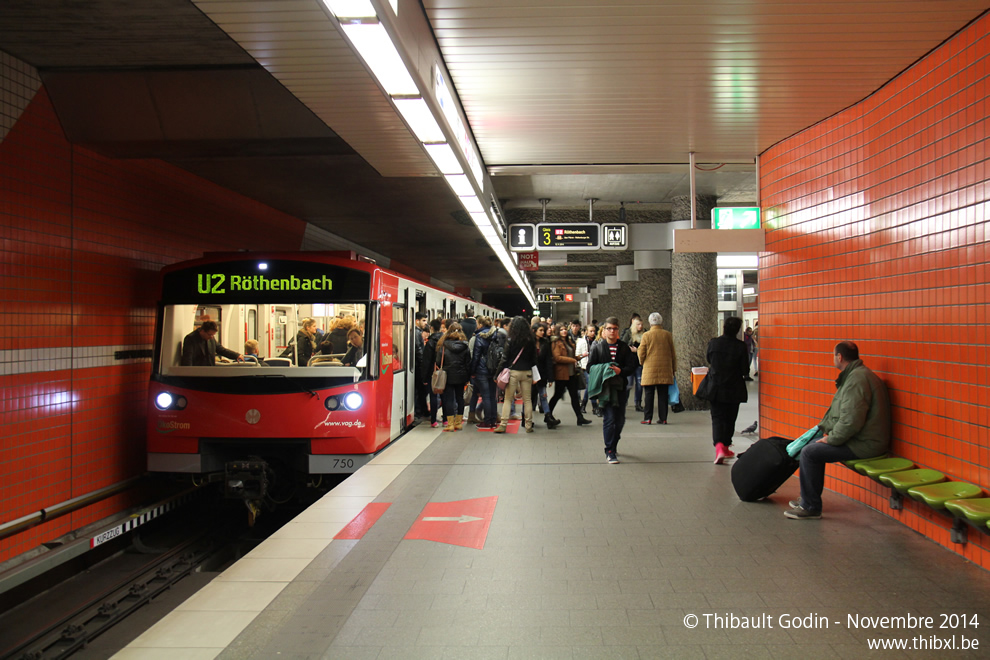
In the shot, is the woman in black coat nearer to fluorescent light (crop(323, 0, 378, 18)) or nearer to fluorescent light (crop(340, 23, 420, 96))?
fluorescent light (crop(340, 23, 420, 96))

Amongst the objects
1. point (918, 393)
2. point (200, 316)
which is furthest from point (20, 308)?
point (918, 393)

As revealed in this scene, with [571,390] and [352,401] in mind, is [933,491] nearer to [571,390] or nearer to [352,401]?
[352,401]

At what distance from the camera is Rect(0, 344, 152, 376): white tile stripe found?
6078 millimetres

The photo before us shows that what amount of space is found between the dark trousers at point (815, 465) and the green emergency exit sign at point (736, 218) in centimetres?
356

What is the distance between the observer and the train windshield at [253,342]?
7.25 metres

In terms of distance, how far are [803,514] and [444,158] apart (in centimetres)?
438

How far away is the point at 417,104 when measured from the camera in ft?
16.2

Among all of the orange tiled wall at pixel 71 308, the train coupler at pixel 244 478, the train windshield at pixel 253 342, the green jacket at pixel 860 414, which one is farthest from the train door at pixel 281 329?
the green jacket at pixel 860 414

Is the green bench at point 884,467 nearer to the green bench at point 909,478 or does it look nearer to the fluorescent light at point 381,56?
the green bench at point 909,478

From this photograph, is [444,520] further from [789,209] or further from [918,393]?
[789,209]

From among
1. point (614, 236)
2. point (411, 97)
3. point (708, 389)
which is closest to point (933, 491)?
point (708, 389)

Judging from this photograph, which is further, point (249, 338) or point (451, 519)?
point (249, 338)

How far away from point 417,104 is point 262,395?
11.9 ft

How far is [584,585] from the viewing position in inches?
165
